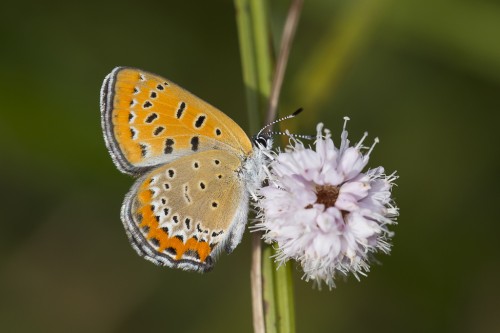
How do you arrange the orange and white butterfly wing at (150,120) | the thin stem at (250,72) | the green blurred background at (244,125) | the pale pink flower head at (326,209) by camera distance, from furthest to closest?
the green blurred background at (244,125), the thin stem at (250,72), the orange and white butterfly wing at (150,120), the pale pink flower head at (326,209)

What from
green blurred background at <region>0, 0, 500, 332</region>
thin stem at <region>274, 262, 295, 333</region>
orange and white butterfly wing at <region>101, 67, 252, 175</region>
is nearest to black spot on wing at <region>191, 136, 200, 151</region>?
orange and white butterfly wing at <region>101, 67, 252, 175</region>

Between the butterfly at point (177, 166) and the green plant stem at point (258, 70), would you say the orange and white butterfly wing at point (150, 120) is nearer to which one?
the butterfly at point (177, 166)

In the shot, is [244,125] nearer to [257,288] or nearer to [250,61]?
[250,61]

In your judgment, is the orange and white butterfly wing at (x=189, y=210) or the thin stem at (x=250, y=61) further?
the thin stem at (x=250, y=61)

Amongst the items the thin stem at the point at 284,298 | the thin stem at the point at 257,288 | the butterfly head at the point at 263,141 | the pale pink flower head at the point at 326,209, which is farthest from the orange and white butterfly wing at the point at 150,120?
the thin stem at the point at 284,298

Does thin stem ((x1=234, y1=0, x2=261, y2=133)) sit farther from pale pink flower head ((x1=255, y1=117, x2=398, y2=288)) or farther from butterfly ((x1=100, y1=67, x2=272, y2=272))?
pale pink flower head ((x1=255, y1=117, x2=398, y2=288))

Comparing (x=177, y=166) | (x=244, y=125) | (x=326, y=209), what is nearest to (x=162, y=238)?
(x=177, y=166)
